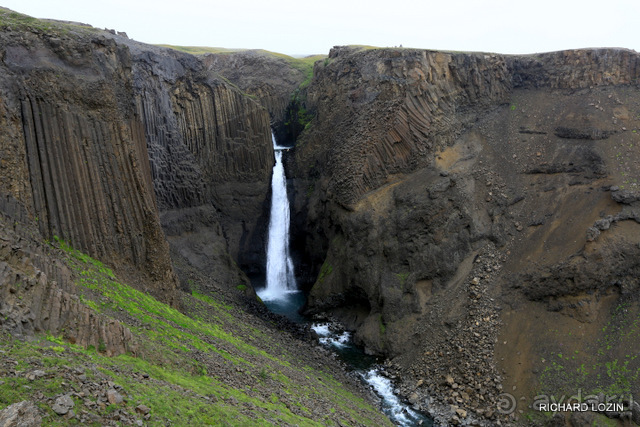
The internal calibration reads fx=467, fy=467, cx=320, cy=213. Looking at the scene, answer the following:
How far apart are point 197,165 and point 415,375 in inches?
836

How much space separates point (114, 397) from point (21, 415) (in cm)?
186

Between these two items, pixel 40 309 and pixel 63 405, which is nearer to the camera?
pixel 63 405

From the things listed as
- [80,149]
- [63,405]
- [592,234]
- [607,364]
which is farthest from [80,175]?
[592,234]

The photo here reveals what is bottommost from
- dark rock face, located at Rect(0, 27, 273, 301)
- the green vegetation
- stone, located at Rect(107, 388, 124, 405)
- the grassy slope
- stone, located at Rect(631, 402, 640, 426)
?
stone, located at Rect(631, 402, 640, 426)

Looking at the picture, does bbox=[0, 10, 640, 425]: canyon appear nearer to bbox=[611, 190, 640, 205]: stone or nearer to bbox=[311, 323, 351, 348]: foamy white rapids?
bbox=[611, 190, 640, 205]: stone

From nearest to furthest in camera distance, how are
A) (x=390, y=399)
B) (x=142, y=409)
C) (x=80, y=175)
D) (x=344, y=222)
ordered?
(x=142, y=409)
(x=80, y=175)
(x=390, y=399)
(x=344, y=222)

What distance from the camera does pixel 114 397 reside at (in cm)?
922

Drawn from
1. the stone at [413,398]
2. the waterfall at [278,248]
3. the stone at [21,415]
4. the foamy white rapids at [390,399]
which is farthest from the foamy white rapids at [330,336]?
the stone at [21,415]

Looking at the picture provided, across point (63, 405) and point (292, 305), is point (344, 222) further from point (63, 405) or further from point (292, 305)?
point (63, 405)

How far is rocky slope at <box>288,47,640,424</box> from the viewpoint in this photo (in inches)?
899

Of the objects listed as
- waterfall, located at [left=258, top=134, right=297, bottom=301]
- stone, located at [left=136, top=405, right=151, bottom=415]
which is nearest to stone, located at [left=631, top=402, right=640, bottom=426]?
stone, located at [left=136, top=405, right=151, bottom=415]

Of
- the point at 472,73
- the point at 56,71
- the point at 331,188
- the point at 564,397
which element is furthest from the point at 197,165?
the point at 564,397

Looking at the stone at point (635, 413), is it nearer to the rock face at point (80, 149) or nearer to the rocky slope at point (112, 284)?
the rocky slope at point (112, 284)

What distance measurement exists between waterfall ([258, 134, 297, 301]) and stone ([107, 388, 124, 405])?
2729 cm
